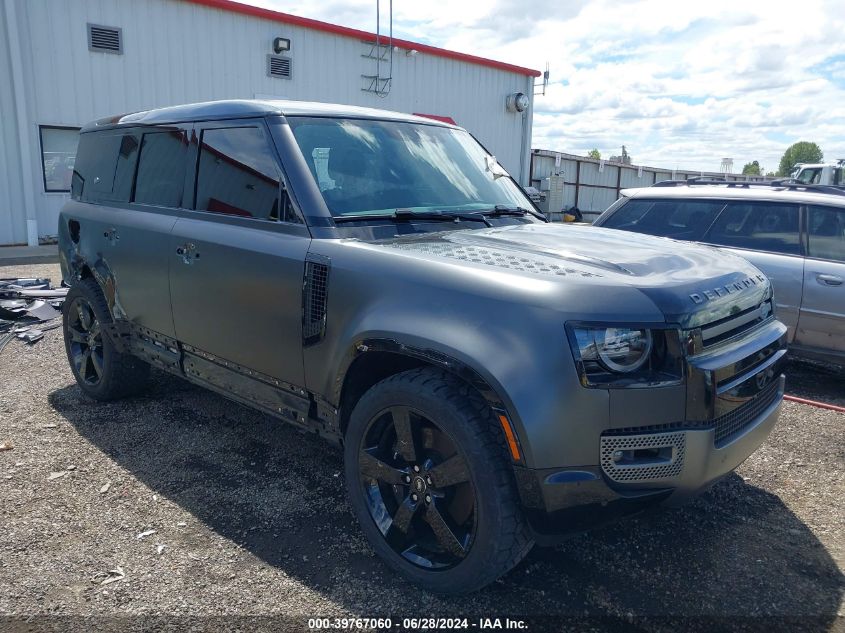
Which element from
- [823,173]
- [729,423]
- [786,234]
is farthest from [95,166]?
[823,173]

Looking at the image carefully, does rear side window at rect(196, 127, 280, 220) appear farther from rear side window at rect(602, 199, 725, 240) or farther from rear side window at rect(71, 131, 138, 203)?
rear side window at rect(602, 199, 725, 240)

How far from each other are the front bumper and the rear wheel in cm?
337

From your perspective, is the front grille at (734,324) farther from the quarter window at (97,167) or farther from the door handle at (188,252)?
the quarter window at (97,167)

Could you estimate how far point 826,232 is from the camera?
5.30 m

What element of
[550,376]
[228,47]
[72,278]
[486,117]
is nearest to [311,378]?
[550,376]

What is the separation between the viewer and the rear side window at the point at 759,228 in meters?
5.44

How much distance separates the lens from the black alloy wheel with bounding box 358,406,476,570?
257cm

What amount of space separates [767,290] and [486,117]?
57.6ft

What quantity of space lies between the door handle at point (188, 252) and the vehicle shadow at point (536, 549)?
1.19m

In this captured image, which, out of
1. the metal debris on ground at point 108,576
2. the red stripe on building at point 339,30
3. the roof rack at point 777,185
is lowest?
the metal debris on ground at point 108,576

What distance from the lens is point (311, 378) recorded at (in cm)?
303

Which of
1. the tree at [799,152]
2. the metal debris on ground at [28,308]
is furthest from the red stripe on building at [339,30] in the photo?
the tree at [799,152]

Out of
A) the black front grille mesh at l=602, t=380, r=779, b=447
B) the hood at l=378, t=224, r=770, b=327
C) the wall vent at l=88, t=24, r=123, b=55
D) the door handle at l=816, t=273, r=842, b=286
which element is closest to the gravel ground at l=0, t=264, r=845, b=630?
the black front grille mesh at l=602, t=380, r=779, b=447

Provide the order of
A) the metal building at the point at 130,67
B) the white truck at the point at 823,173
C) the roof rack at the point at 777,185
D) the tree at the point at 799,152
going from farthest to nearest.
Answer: the tree at the point at 799,152 < the white truck at the point at 823,173 < the metal building at the point at 130,67 < the roof rack at the point at 777,185
